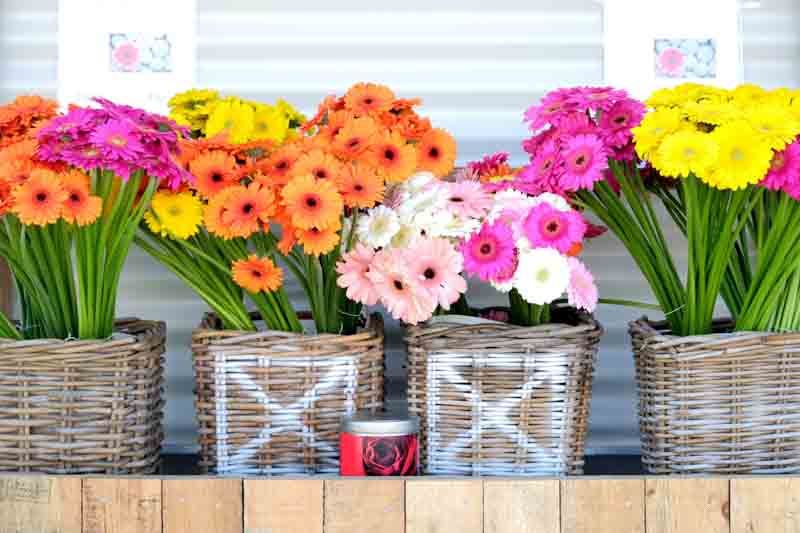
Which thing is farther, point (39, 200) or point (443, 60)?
point (443, 60)

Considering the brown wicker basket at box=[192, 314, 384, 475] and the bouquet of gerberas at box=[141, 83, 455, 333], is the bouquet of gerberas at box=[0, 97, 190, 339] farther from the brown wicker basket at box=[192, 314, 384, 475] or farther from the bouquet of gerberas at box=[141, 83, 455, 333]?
the brown wicker basket at box=[192, 314, 384, 475]

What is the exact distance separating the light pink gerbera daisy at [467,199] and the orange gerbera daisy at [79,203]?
0.51m

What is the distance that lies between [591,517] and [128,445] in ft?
2.26

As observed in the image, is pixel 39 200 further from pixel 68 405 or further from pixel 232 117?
pixel 232 117

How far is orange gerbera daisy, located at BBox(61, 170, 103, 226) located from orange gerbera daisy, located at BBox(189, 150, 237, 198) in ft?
0.50

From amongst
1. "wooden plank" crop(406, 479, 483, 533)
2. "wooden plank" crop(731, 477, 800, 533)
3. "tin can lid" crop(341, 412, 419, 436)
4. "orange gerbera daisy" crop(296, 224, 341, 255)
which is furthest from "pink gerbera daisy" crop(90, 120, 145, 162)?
"wooden plank" crop(731, 477, 800, 533)

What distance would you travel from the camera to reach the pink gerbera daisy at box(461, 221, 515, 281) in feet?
5.08

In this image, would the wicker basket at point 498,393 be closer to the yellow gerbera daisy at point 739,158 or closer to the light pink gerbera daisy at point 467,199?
the light pink gerbera daisy at point 467,199

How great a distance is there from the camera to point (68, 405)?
155cm

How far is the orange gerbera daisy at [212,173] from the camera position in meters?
1.58

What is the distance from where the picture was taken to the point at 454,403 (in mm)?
1599

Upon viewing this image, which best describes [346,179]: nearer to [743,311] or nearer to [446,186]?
[446,186]

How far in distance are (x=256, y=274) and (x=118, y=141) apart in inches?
11.0

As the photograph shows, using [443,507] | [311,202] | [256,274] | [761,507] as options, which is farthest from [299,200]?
[761,507]
